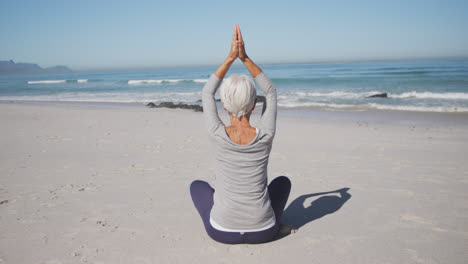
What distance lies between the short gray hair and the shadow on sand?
148cm

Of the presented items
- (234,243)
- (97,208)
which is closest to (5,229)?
(97,208)

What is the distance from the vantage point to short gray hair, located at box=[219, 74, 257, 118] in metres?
2.12

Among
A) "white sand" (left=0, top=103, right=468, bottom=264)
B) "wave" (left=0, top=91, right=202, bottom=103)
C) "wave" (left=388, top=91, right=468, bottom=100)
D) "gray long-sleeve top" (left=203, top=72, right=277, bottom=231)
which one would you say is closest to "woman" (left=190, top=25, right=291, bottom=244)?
"gray long-sleeve top" (left=203, top=72, right=277, bottom=231)

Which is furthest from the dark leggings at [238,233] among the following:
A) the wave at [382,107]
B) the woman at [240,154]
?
the wave at [382,107]

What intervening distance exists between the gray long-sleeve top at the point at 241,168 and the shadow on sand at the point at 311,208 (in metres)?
0.88

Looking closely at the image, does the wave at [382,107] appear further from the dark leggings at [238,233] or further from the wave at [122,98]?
the dark leggings at [238,233]

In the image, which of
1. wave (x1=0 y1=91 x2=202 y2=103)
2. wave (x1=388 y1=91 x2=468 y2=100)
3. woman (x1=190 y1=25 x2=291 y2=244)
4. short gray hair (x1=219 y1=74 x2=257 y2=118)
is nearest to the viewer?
short gray hair (x1=219 y1=74 x2=257 y2=118)

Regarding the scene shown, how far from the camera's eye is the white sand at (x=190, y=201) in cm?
259

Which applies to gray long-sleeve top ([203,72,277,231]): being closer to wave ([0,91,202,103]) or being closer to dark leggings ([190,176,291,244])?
dark leggings ([190,176,291,244])

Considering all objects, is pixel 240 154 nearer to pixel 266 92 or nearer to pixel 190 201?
pixel 266 92

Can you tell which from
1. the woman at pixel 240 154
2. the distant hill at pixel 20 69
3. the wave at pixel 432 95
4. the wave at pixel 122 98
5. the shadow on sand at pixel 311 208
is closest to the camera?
the woman at pixel 240 154

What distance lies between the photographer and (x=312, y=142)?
22.7 feet

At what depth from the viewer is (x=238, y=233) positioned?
2461 millimetres

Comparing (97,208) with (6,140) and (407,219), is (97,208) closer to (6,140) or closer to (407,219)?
(407,219)
